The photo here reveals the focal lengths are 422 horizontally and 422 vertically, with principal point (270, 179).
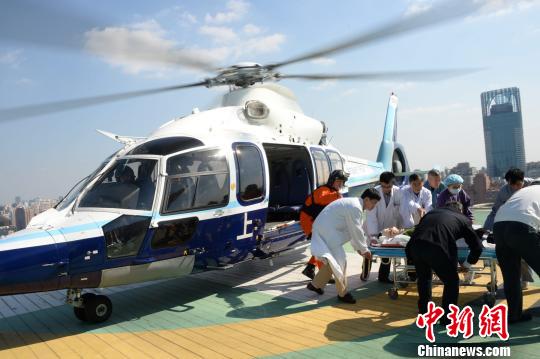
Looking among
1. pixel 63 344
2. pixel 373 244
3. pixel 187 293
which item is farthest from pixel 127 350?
pixel 373 244

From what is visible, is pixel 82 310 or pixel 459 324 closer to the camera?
pixel 459 324

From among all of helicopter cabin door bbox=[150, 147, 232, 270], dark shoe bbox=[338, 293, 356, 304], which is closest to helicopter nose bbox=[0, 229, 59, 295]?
helicopter cabin door bbox=[150, 147, 232, 270]

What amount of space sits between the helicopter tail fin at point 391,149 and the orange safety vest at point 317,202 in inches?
246

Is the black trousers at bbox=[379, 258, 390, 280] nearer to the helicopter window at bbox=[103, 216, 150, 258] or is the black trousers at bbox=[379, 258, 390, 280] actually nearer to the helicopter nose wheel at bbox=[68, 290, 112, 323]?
the helicopter window at bbox=[103, 216, 150, 258]

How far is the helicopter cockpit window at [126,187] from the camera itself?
5.18 metres

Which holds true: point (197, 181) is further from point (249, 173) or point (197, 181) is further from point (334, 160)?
point (334, 160)

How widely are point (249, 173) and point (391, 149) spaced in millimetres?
7852

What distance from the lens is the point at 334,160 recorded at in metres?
8.89

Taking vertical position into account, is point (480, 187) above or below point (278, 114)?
below

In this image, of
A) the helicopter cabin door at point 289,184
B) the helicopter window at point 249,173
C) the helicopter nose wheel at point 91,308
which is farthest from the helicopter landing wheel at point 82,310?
the helicopter cabin door at point 289,184

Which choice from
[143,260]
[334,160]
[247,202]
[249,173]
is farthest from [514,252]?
[334,160]

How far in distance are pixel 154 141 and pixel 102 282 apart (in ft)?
6.66

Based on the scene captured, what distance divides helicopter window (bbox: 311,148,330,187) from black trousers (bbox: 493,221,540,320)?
4313mm

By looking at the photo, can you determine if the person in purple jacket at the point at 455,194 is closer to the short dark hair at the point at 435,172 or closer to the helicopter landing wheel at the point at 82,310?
the short dark hair at the point at 435,172
